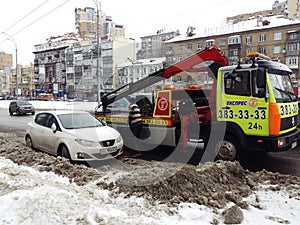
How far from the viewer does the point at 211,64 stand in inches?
328

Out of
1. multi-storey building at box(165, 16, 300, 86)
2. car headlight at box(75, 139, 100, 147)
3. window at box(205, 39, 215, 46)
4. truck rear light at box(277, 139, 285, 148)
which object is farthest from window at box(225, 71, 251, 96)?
window at box(205, 39, 215, 46)

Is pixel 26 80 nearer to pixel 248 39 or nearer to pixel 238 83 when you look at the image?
pixel 248 39

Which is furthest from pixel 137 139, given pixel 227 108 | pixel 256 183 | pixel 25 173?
pixel 256 183

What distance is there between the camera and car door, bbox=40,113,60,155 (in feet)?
25.1

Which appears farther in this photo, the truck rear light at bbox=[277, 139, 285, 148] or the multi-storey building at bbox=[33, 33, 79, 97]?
the multi-storey building at bbox=[33, 33, 79, 97]

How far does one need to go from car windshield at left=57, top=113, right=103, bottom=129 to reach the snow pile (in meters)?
1.92

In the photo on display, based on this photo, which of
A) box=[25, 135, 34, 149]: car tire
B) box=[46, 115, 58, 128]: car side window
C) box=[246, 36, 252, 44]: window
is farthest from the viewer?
box=[246, 36, 252, 44]: window

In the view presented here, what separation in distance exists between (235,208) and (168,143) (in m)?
4.24

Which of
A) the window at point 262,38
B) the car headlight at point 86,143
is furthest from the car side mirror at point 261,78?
the window at point 262,38

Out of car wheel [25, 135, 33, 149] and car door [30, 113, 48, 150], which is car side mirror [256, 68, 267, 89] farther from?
car wheel [25, 135, 33, 149]

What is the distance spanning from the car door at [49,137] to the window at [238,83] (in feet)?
15.5

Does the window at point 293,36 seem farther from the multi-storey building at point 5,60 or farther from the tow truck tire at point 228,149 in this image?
the multi-storey building at point 5,60

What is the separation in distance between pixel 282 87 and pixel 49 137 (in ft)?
20.8

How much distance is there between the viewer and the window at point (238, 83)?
671cm
